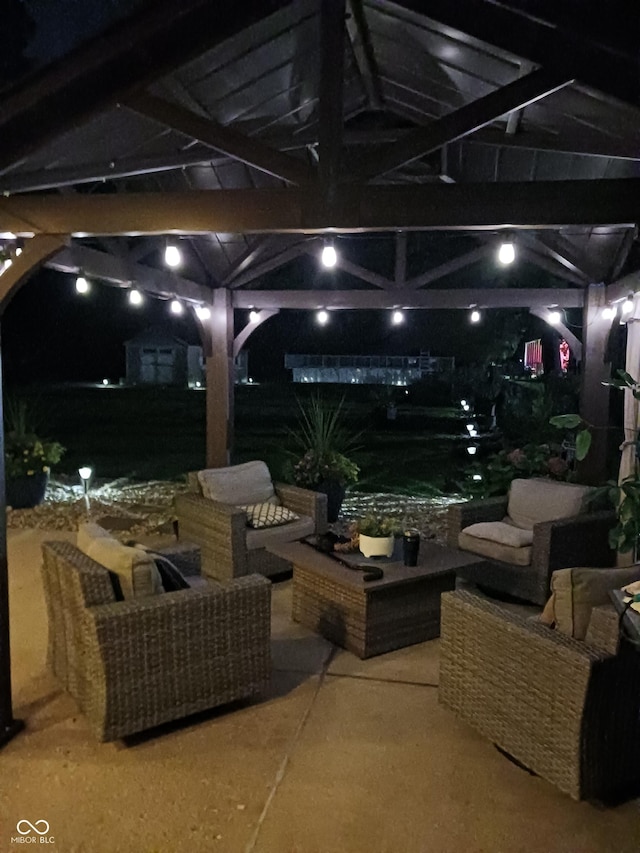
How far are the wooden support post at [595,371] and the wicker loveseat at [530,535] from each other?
6.44ft

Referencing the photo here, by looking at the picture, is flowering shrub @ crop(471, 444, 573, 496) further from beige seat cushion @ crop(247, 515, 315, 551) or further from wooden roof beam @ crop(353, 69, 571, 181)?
wooden roof beam @ crop(353, 69, 571, 181)

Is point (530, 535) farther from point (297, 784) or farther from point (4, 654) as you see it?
point (4, 654)

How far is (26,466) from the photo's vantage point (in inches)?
259

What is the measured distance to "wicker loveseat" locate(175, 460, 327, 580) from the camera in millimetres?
4434

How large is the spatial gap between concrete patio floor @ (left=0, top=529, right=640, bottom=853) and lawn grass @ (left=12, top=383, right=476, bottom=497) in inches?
140

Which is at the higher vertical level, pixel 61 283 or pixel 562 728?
pixel 61 283

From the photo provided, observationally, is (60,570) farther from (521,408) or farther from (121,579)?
(521,408)

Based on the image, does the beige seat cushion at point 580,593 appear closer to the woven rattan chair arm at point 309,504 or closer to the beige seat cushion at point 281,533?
the beige seat cushion at point 281,533

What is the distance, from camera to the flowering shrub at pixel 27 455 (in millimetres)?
6559

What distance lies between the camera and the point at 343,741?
2.79 metres

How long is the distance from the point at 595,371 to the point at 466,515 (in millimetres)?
2847

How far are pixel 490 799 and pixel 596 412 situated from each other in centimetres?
515

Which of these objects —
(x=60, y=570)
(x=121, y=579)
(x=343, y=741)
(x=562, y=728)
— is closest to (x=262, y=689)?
(x=343, y=741)

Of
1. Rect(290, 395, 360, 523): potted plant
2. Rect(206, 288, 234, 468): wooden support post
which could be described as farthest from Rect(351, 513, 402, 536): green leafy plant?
Rect(206, 288, 234, 468): wooden support post
